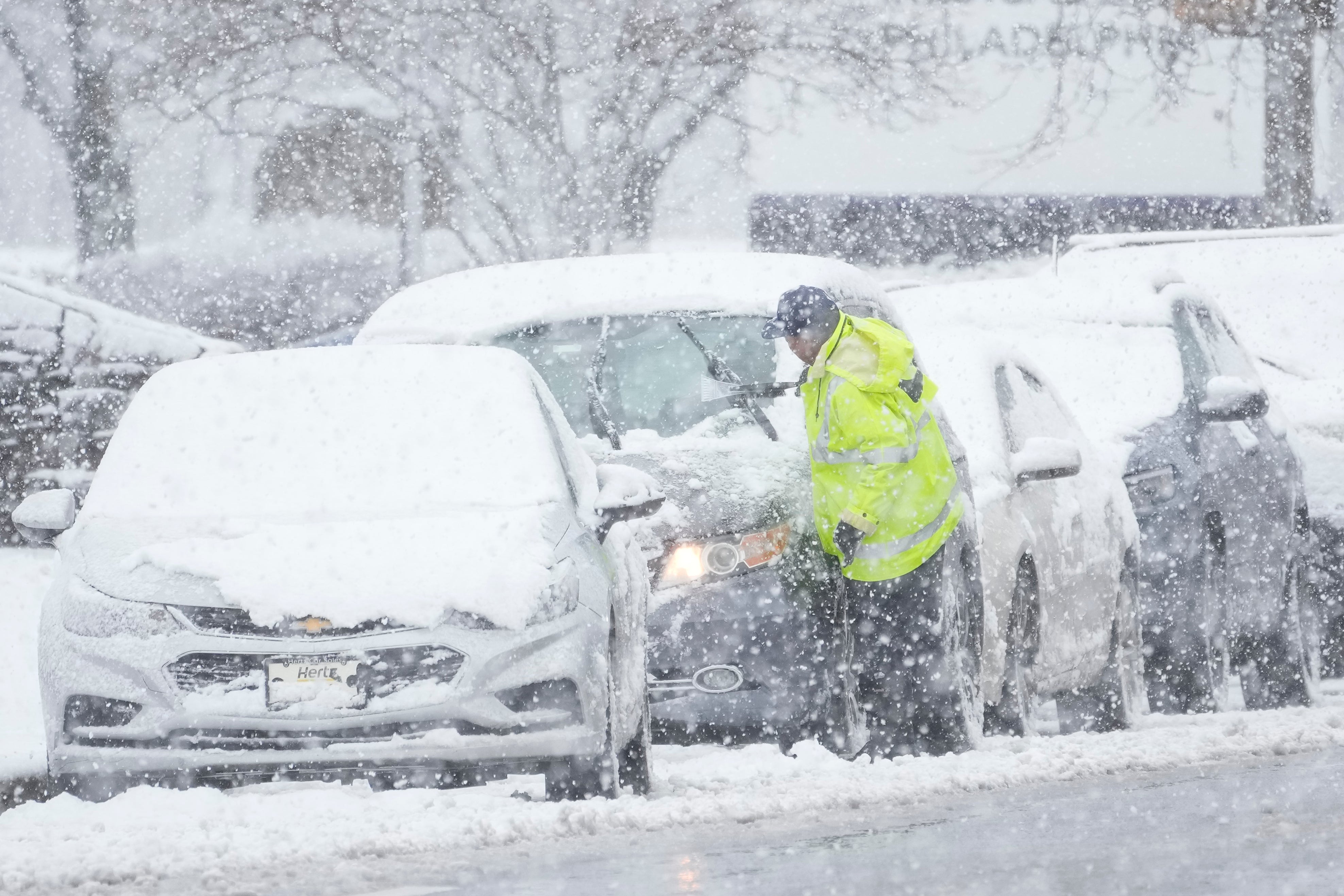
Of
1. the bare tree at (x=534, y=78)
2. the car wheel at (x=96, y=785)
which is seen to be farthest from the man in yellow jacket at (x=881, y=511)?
the bare tree at (x=534, y=78)

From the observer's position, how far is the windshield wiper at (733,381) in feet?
Result: 25.2

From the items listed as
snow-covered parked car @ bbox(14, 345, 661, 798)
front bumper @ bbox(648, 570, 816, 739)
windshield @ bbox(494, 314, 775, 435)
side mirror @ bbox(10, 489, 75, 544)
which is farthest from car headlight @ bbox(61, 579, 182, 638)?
windshield @ bbox(494, 314, 775, 435)

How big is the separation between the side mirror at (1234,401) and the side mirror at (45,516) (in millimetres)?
5015

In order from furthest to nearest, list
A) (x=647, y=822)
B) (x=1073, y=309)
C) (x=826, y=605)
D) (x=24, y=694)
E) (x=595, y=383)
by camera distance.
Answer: (x=1073, y=309), (x=24, y=694), (x=595, y=383), (x=826, y=605), (x=647, y=822)

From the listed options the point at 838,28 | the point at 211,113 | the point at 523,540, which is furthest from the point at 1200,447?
the point at 211,113

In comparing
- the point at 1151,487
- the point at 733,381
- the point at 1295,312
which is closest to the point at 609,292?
the point at 733,381

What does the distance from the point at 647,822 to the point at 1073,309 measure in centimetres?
575

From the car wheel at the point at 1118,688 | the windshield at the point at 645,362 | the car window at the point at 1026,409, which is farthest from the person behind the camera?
the car wheel at the point at 1118,688

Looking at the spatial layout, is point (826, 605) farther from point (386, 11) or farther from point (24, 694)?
point (386, 11)

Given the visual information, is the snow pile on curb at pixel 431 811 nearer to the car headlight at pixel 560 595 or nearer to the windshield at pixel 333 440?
the car headlight at pixel 560 595

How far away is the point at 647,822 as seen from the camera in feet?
19.5

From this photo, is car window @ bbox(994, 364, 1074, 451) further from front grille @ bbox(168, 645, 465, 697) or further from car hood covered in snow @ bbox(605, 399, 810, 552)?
front grille @ bbox(168, 645, 465, 697)

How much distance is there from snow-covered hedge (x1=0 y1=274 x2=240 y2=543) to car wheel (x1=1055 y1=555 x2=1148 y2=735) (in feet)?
21.3

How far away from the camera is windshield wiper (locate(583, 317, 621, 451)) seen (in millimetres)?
7762
